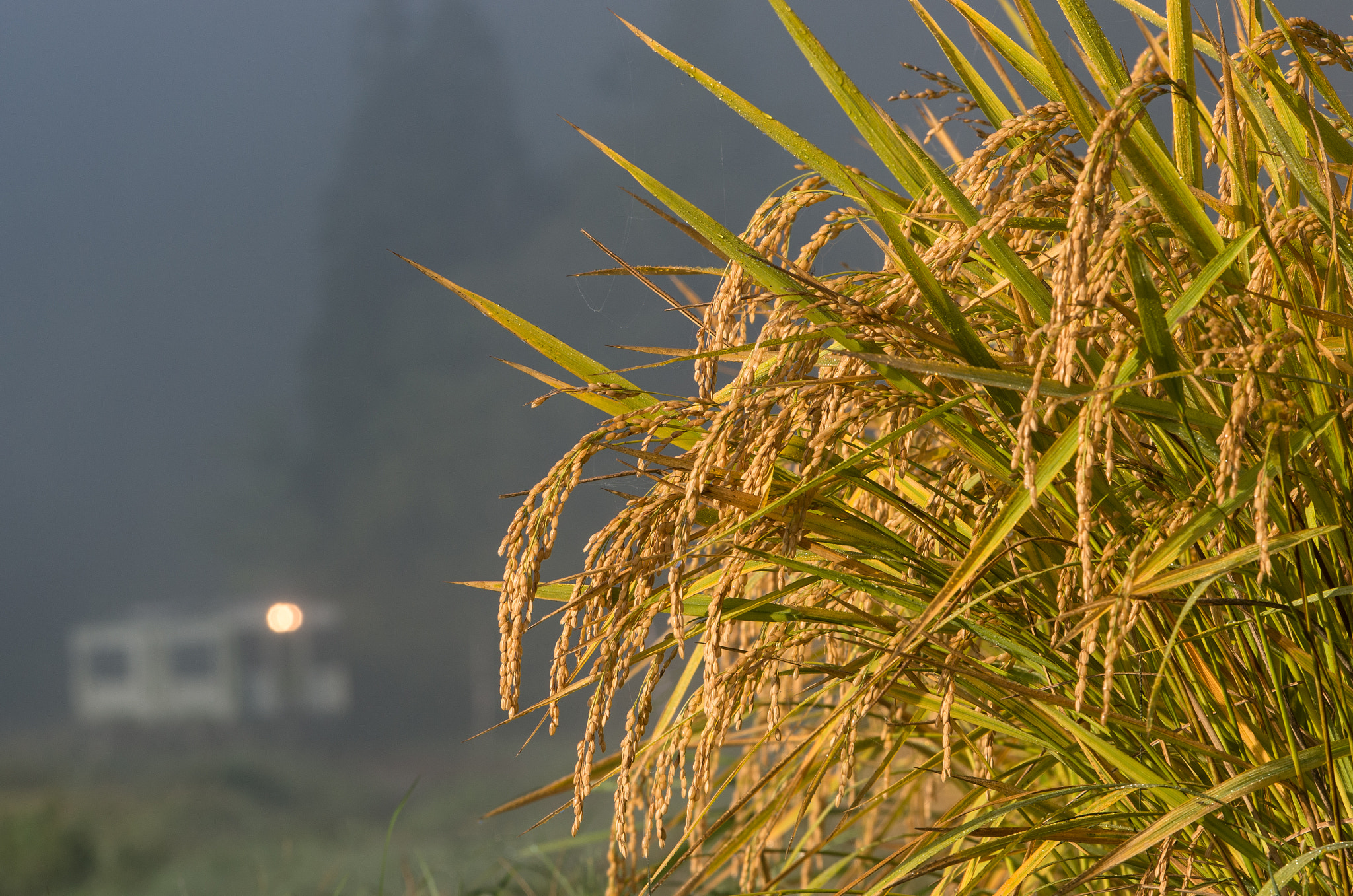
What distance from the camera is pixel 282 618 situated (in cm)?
466

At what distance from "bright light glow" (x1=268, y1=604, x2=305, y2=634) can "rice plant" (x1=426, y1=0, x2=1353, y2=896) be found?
173 inches

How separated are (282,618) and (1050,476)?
4808 millimetres

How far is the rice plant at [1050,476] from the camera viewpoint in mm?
472

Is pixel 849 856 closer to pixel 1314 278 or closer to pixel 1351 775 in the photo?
pixel 1351 775

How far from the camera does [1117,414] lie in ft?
1.87

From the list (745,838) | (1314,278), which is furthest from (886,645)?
(1314,278)

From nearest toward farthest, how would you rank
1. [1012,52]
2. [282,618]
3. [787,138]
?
[787,138]
[1012,52]
[282,618]

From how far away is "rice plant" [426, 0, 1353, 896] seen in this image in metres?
0.47

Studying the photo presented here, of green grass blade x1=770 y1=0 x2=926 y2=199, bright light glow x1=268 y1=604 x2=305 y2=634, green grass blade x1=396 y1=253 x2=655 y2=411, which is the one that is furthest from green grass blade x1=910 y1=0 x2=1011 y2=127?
bright light glow x1=268 y1=604 x2=305 y2=634

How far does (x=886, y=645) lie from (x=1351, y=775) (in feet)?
0.94

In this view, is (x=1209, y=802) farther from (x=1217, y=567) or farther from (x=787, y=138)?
(x=787, y=138)

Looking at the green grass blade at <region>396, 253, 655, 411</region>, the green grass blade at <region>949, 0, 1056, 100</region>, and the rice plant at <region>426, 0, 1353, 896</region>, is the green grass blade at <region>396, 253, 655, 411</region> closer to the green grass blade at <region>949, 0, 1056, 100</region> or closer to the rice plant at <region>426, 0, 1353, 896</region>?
the rice plant at <region>426, 0, 1353, 896</region>

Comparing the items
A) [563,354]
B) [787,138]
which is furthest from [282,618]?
[787,138]

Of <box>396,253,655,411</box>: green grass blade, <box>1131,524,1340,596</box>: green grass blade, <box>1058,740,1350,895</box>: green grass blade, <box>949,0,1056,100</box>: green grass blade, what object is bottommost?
<box>1058,740,1350,895</box>: green grass blade
